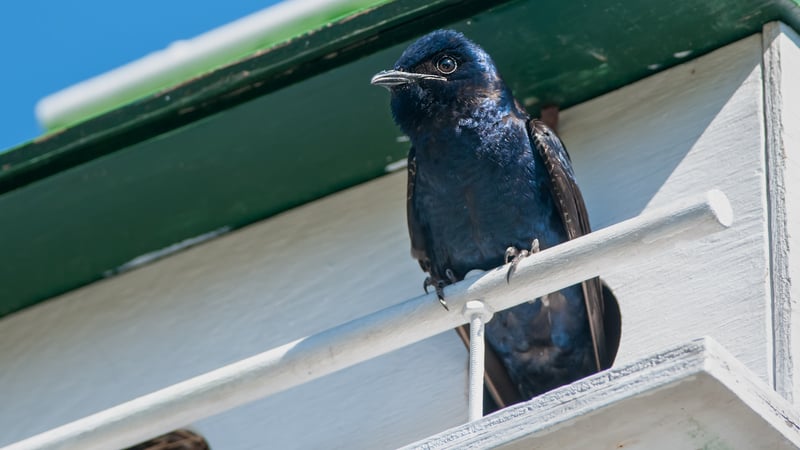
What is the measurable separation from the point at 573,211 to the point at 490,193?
0.28 meters

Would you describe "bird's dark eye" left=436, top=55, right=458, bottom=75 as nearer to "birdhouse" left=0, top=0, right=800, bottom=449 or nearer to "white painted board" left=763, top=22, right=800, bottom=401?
"birdhouse" left=0, top=0, right=800, bottom=449

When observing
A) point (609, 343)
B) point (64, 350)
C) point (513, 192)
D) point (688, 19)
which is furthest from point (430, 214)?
point (64, 350)

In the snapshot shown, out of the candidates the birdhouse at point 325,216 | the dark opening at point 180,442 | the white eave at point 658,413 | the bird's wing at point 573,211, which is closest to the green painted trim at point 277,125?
the birdhouse at point 325,216

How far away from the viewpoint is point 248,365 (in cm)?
393

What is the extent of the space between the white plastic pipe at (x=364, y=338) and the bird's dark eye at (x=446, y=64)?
1.31 m

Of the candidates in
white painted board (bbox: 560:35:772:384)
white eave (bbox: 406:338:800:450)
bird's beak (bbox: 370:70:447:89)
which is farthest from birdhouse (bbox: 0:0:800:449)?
white eave (bbox: 406:338:800:450)

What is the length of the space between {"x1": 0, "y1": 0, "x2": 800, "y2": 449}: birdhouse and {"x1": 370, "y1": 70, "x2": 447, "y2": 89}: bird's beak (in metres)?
0.12

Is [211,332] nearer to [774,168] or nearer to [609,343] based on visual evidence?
[609,343]

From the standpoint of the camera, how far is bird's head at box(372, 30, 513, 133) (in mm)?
5047

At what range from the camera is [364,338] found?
386 centimetres

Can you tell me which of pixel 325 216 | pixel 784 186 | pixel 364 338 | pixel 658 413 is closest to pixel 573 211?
pixel 784 186

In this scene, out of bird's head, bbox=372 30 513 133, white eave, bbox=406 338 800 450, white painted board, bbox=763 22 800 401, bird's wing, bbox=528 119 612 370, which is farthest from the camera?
bird's head, bbox=372 30 513 133

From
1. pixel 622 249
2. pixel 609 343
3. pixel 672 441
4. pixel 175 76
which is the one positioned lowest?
pixel 609 343

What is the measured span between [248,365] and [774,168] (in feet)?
5.37
